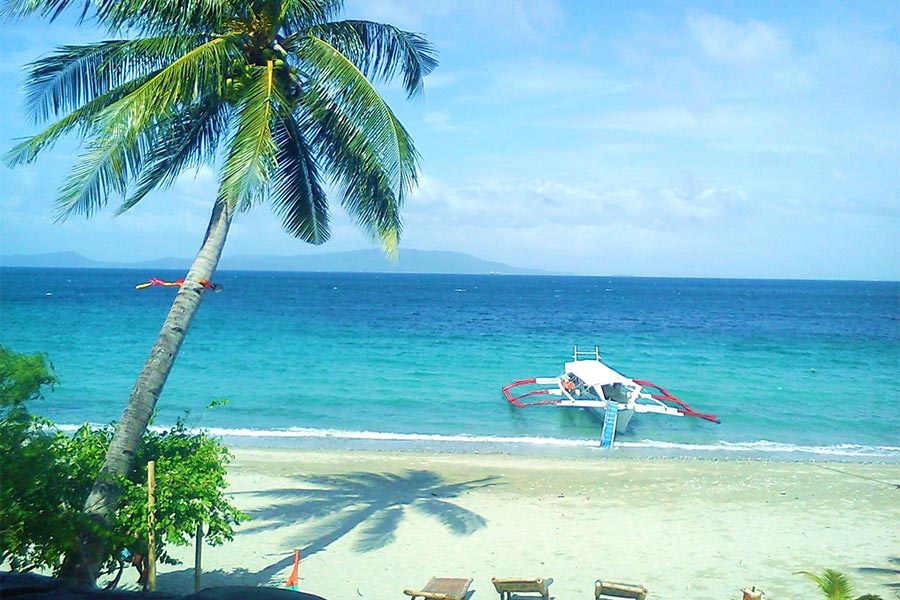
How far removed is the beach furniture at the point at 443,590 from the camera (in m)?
8.02

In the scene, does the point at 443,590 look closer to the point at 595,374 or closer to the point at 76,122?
the point at 76,122

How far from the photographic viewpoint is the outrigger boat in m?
19.8

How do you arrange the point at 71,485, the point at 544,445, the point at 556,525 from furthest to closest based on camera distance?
the point at 544,445, the point at 556,525, the point at 71,485

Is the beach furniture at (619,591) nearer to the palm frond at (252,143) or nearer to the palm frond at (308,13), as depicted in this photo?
the palm frond at (252,143)

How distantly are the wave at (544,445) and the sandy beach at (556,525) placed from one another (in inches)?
58.5

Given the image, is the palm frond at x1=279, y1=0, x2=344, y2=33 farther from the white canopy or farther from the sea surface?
the white canopy

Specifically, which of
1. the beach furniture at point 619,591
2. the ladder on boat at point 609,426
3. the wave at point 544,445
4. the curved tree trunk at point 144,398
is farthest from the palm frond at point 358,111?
the ladder on boat at point 609,426

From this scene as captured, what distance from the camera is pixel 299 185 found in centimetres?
909

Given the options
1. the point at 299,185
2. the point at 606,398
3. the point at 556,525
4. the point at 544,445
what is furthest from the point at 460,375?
the point at 299,185

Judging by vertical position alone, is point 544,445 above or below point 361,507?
below

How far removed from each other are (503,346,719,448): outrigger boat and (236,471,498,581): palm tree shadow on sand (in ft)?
20.6

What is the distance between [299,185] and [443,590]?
468cm

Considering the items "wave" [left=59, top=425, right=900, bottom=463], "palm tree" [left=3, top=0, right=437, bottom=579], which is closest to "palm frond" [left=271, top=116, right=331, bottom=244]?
"palm tree" [left=3, top=0, right=437, bottom=579]

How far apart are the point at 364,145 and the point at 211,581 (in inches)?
199
